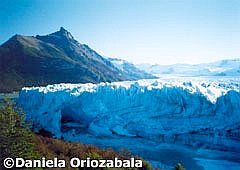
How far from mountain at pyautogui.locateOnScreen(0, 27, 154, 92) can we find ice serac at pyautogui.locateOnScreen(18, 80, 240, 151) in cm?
1516

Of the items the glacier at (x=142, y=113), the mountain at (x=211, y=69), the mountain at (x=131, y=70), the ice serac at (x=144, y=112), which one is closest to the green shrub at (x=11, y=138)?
the glacier at (x=142, y=113)

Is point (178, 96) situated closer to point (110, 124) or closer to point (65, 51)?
point (110, 124)

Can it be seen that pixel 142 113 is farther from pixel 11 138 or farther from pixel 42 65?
pixel 42 65

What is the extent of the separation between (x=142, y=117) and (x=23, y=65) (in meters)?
27.2

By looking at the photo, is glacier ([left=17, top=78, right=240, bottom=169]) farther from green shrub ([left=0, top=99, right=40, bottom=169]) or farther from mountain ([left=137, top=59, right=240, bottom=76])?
→ mountain ([left=137, top=59, right=240, bottom=76])

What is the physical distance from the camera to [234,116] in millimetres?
12766

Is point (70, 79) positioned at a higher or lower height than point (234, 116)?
higher

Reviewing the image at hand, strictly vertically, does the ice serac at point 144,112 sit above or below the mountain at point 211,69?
below

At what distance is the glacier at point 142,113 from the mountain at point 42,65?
15.2 m

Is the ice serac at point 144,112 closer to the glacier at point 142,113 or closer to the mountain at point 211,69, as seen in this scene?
the glacier at point 142,113

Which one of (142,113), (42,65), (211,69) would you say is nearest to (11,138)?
(142,113)

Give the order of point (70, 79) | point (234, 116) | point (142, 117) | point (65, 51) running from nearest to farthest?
1. point (234, 116)
2. point (142, 117)
3. point (70, 79)
4. point (65, 51)

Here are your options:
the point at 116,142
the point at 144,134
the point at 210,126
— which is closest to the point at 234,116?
the point at 210,126

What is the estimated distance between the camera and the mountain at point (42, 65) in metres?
34.4
